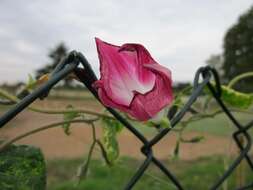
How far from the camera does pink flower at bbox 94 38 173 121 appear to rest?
176 millimetres

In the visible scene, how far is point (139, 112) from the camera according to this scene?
0.18 m

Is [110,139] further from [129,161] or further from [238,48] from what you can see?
[238,48]

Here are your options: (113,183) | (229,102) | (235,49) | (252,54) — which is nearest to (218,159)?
(113,183)

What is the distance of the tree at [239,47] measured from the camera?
1157 centimetres

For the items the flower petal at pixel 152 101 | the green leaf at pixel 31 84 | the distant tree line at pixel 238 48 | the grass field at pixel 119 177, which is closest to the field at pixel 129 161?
the grass field at pixel 119 177

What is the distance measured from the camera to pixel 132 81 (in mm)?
186

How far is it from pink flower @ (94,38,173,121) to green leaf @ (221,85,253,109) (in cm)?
26

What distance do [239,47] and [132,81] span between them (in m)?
12.6

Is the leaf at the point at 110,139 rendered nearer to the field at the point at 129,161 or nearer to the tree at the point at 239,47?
the field at the point at 129,161

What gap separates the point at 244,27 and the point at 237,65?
999 mm

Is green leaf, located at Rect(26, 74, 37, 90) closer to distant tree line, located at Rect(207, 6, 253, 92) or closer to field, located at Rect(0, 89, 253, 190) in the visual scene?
→ field, located at Rect(0, 89, 253, 190)

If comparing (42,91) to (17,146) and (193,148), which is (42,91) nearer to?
(17,146)

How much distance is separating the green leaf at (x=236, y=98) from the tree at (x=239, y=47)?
11.1 m

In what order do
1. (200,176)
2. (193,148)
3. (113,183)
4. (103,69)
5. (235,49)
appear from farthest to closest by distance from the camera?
(235,49) → (193,148) → (200,176) → (113,183) → (103,69)
